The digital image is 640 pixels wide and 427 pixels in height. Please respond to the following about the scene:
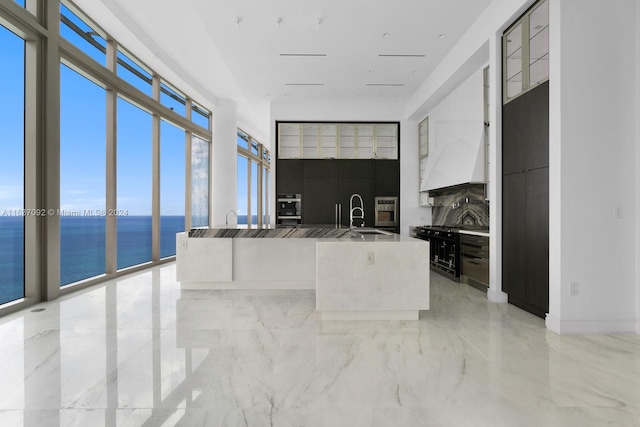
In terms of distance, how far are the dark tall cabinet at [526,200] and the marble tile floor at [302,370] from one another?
35 cm

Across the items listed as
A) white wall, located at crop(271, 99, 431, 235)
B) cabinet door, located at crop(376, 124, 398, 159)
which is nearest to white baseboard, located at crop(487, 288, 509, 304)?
white wall, located at crop(271, 99, 431, 235)

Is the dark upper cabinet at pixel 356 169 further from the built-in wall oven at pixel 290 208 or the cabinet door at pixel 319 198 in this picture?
the built-in wall oven at pixel 290 208

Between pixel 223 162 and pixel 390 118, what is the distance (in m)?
3.83

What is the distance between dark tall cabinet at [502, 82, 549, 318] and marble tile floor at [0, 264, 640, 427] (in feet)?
1.14

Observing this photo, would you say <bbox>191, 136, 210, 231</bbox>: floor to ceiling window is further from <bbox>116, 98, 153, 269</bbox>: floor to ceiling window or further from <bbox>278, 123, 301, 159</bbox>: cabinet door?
<bbox>278, 123, 301, 159</bbox>: cabinet door

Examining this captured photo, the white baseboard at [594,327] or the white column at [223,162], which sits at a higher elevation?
the white column at [223,162]

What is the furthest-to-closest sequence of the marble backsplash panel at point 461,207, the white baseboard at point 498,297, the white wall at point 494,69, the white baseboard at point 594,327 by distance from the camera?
the marble backsplash panel at point 461,207 < the white baseboard at point 498,297 < the white wall at point 494,69 < the white baseboard at point 594,327

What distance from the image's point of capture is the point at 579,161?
3.20 m

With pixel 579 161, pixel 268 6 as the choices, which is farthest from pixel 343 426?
pixel 268 6

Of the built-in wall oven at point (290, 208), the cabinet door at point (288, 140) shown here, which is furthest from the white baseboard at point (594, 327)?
the cabinet door at point (288, 140)

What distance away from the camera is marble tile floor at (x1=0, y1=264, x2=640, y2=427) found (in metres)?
1.82

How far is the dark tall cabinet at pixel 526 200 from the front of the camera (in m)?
3.50

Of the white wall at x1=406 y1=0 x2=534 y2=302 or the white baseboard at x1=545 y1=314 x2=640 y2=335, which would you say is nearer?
the white baseboard at x1=545 y1=314 x2=640 y2=335

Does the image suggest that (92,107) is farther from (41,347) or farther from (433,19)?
(433,19)
